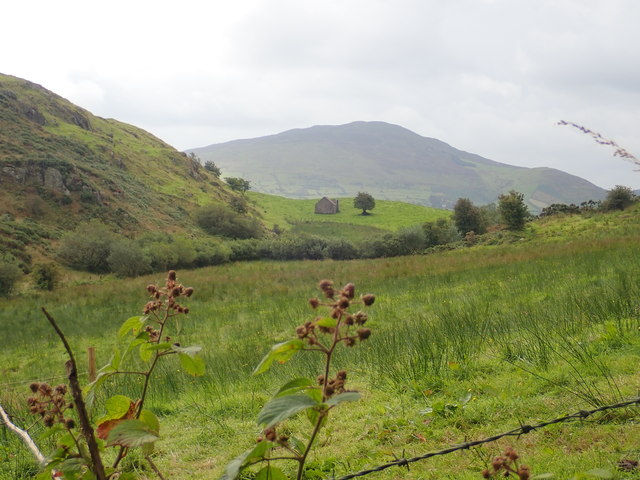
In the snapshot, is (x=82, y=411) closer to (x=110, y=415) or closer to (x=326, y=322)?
(x=110, y=415)

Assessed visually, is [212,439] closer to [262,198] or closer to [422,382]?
[422,382]

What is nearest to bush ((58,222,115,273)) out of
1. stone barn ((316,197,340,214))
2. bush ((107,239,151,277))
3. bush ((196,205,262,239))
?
bush ((107,239,151,277))

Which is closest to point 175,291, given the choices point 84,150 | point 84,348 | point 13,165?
point 84,348

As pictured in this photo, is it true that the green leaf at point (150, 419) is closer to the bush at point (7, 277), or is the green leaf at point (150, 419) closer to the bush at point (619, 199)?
the bush at point (7, 277)

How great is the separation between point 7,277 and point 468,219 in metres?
37.1

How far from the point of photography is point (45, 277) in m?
26.4

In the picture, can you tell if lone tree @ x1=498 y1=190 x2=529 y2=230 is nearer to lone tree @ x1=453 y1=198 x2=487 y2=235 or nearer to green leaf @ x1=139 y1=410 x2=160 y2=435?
lone tree @ x1=453 y1=198 x2=487 y2=235

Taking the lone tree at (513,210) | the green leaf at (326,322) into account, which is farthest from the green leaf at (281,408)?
the lone tree at (513,210)

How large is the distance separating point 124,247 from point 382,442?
3368 cm

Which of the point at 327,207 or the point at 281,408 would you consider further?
the point at 327,207

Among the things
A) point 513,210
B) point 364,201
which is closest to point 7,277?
point 513,210

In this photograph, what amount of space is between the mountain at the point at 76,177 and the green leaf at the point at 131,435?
4022cm

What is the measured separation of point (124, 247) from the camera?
3375 centimetres

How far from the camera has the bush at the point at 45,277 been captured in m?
26.2
